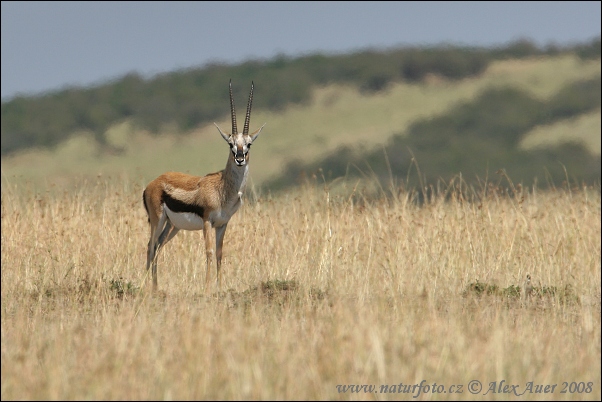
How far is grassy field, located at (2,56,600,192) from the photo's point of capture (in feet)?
87.9

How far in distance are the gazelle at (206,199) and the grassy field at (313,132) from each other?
42.2 feet

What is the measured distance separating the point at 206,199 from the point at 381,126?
61.1ft

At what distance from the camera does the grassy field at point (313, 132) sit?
1055 inches

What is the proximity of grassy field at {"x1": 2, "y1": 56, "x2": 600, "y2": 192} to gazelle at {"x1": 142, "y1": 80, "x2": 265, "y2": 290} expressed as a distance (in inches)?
506

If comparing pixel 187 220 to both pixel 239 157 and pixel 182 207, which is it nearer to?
pixel 182 207

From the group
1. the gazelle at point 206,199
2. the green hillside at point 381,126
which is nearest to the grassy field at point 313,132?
the green hillside at point 381,126

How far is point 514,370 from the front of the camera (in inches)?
247

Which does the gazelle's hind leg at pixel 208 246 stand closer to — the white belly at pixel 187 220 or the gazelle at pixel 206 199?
the gazelle at pixel 206 199

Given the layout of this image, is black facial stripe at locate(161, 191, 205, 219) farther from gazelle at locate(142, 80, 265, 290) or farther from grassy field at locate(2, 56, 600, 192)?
grassy field at locate(2, 56, 600, 192)

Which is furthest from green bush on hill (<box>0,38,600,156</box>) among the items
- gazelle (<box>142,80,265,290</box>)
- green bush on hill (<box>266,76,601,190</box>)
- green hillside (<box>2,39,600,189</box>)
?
gazelle (<box>142,80,265,290</box>)

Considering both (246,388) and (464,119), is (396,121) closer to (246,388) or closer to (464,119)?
(464,119)

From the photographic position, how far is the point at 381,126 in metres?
29.4

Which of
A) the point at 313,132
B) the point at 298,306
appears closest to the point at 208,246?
the point at 298,306

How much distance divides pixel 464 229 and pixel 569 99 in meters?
20.5
